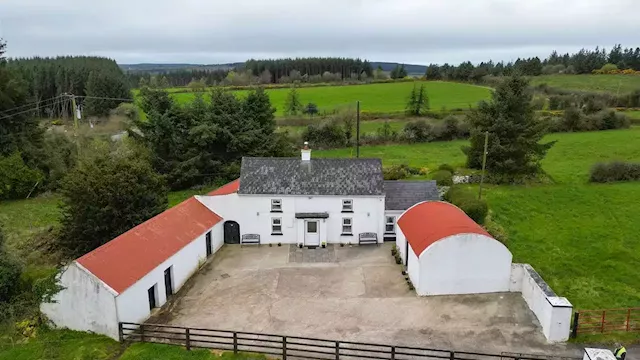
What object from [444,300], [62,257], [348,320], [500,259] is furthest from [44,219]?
[500,259]

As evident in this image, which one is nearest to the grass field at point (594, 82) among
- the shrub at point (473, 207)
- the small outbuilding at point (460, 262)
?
the shrub at point (473, 207)

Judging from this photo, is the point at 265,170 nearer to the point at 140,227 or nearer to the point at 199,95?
the point at 140,227

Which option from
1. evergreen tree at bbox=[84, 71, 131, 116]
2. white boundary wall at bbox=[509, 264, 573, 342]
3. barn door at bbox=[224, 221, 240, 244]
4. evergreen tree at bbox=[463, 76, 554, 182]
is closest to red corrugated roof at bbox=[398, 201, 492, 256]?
white boundary wall at bbox=[509, 264, 573, 342]

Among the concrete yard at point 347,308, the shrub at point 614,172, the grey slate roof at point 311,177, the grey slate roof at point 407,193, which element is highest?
the grey slate roof at point 311,177

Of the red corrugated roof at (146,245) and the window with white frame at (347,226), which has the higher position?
the red corrugated roof at (146,245)

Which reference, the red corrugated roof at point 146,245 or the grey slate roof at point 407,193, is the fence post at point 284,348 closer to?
the red corrugated roof at point 146,245

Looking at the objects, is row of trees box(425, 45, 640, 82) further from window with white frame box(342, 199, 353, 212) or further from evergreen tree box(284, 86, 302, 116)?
window with white frame box(342, 199, 353, 212)

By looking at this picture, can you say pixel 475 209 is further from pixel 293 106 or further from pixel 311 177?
pixel 293 106
